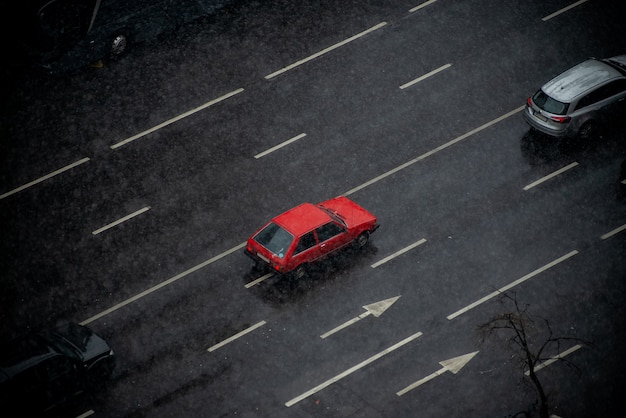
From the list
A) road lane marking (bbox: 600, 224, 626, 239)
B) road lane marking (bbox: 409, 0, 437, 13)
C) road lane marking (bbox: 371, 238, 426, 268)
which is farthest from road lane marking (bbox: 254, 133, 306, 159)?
road lane marking (bbox: 600, 224, 626, 239)

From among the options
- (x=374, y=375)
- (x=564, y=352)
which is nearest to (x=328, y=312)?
(x=374, y=375)

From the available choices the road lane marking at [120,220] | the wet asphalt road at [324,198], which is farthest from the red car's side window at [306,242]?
the road lane marking at [120,220]

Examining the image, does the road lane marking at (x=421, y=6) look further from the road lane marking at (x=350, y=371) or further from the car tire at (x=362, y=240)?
the road lane marking at (x=350, y=371)

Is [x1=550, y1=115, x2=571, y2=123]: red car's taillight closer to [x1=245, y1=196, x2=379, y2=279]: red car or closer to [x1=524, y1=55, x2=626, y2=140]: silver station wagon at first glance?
[x1=524, y1=55, x2=626, y2=140]: silver station wagon

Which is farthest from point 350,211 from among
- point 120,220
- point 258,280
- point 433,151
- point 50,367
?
point 50,367

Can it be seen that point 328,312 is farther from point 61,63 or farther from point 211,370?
point 61,63

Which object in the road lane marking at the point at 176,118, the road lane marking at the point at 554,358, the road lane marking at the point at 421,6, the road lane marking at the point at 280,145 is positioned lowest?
the road lane marking at the point at 554,358
